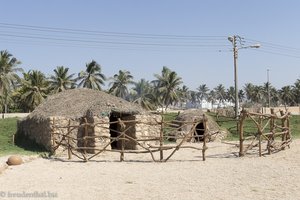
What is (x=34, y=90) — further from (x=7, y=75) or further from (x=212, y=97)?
(x=212, y=97)

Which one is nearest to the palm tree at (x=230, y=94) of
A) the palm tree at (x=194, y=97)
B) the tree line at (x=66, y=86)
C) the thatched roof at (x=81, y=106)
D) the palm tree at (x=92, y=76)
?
the palm tree at (x=194, y=97)

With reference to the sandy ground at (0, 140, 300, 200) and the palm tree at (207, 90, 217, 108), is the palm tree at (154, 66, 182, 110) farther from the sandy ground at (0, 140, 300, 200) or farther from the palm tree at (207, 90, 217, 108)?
the palm tree at (207, 90, 217, 108)

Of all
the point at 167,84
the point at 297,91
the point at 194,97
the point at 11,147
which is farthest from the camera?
the point at 194,97

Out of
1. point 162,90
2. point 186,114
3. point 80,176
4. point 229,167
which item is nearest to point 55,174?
point 80,176

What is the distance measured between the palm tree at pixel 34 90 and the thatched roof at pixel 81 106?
26.4 m

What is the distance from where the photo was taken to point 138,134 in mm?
17516

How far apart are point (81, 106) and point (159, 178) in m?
8.74

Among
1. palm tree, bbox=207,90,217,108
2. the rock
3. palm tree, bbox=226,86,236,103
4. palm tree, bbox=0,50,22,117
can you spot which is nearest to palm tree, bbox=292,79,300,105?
palm tree, bbox=226,86,236,103

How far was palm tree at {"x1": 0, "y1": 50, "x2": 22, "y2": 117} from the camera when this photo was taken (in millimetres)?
44219

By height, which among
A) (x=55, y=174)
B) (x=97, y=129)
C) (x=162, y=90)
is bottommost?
(x=55, y=174)

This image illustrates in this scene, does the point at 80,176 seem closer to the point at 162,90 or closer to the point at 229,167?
the point at 229,167

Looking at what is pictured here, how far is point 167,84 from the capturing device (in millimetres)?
56781

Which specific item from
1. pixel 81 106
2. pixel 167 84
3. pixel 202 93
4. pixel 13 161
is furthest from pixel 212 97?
pixel 13 161

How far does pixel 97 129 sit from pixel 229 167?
22.5 ft
